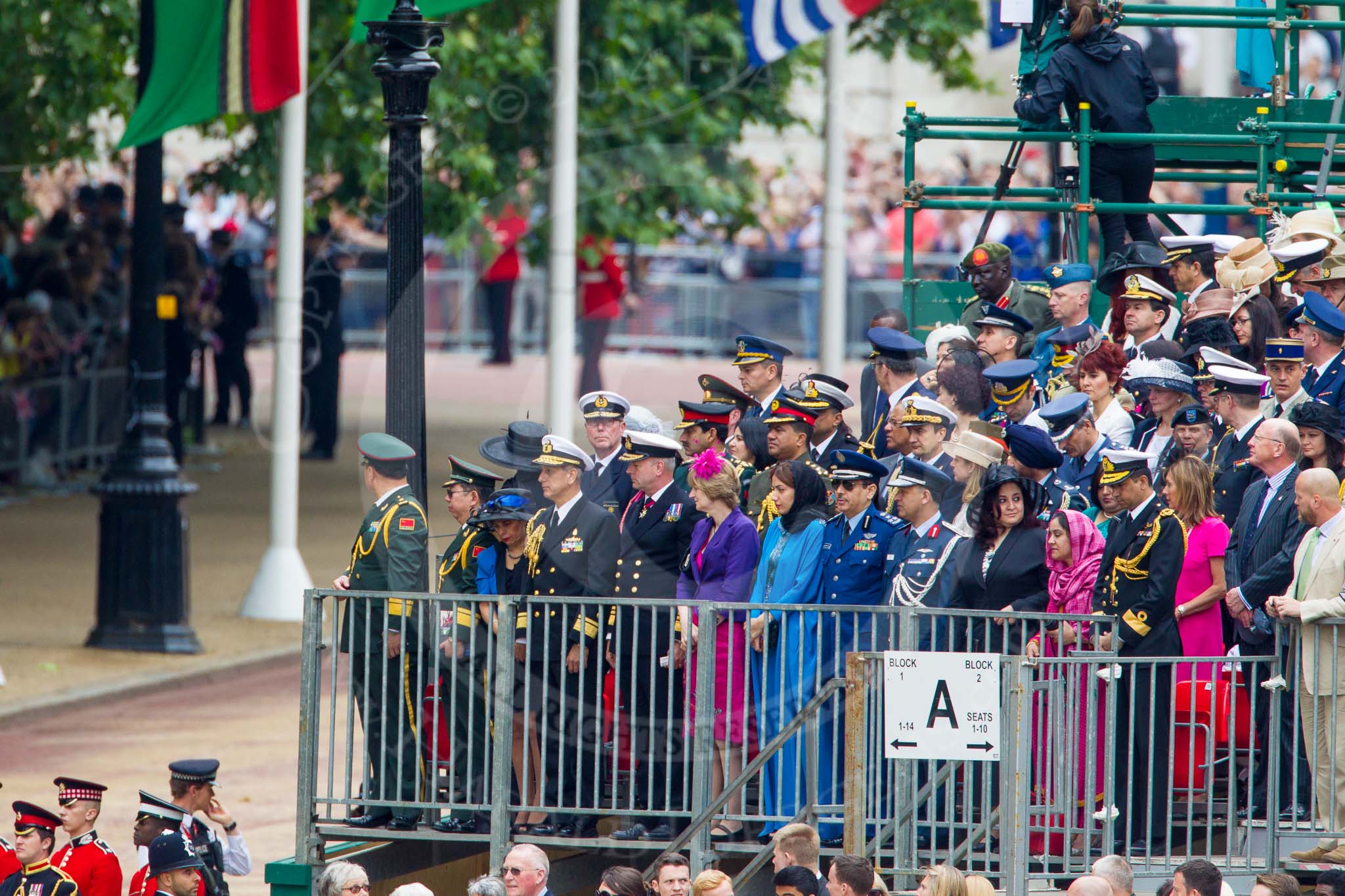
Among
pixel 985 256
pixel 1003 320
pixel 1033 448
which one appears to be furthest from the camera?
pixel 985 256

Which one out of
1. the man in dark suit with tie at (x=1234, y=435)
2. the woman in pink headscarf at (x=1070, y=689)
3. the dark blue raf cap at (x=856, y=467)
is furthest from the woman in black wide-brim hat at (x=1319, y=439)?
the dark blue raf cap at (x=856, y=467)

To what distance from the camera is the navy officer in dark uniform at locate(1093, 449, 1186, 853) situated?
9.40m

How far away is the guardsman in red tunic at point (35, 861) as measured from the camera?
403 inches

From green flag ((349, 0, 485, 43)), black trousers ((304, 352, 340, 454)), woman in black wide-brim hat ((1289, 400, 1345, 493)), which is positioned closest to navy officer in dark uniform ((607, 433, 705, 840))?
woman in black wide-brim hat ((1289, 400, 1345, 493))

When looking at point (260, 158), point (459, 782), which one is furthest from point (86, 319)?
point (459, 782)

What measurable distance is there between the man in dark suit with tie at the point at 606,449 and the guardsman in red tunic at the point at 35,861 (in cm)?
289

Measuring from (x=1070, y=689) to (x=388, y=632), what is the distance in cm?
291

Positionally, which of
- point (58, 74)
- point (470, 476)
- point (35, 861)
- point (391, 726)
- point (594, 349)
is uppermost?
point (58, 74)

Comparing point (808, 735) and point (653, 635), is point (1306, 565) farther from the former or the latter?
point (653, 635)

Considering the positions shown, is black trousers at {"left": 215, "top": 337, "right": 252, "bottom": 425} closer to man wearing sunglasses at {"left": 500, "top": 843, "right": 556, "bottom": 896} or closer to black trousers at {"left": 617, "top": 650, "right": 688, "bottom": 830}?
black trousers at {"left": 617, "top": 650, "right": 688, "bottom": 830}

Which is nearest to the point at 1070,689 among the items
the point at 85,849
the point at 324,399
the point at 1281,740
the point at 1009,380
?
the point at 1281,740

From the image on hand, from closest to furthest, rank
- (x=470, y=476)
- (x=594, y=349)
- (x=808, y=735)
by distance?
(x=808, y=735) → (x=470, y=476) → (x=594, y=349)

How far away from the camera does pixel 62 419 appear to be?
25.0 m

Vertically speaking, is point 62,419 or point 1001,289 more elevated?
point 1001,289
